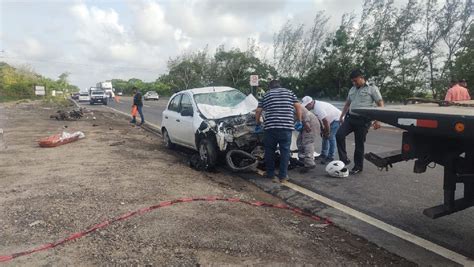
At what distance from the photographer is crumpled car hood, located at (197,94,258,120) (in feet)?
26.5

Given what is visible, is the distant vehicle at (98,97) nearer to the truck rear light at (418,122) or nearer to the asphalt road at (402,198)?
the asphalt road at (402,198)

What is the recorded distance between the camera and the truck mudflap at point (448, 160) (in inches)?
139

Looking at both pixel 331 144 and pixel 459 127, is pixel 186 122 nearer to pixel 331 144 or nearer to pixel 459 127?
pixel 331 144

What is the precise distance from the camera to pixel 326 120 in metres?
7.92

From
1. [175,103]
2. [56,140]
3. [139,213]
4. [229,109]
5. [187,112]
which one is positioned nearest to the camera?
[139,213]

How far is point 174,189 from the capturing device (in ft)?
19.4

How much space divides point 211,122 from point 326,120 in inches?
87.2

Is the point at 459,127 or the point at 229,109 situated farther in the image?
the point at 229,109

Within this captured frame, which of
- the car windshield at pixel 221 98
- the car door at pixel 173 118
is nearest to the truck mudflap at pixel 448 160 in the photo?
the car windshield at pixel 221 98

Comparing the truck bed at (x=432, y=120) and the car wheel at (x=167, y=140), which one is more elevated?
the truck bed at (x=432, y=120)

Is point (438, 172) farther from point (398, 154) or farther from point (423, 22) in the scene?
point (423, 22)

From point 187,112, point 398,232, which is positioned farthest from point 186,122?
point 398,232

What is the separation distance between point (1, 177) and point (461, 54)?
22009 mm

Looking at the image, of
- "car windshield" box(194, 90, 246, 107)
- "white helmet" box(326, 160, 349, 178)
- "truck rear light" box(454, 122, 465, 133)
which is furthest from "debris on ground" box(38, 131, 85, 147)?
"truck rear light" box(454, 122, 465, 133)
